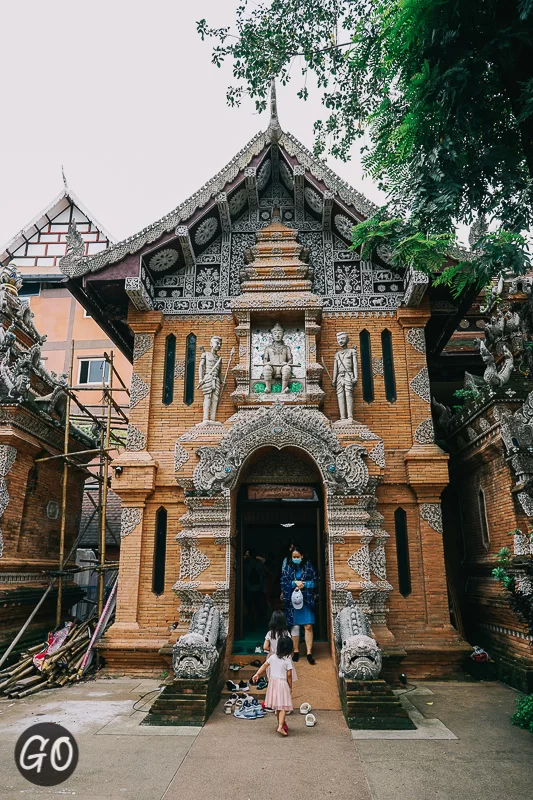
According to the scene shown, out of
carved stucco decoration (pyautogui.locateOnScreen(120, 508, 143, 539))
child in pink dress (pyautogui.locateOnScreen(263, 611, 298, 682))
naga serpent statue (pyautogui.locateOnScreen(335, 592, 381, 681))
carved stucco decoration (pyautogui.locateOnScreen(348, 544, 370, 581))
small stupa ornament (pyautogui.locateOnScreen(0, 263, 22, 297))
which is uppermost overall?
small stupa ornament (pyautogui.locateOnScreen(0, 263, 22, 297))

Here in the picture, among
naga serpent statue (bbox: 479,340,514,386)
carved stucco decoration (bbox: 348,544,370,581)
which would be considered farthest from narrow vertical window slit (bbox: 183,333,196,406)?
naga serpent statue (bbox: 479,340,514,386)

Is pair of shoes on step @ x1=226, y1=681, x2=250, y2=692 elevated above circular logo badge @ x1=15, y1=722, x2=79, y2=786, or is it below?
above

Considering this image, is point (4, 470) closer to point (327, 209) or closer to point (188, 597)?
point (188, 597)

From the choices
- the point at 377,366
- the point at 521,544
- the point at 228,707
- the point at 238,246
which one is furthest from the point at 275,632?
the point at 238,246

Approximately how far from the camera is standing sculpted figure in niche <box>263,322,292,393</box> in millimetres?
11648

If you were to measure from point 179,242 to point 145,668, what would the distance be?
27.9 feet

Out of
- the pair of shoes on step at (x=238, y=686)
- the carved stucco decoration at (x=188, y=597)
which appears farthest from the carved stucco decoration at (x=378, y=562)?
the carved stucco decoration at (x=188, y=597)

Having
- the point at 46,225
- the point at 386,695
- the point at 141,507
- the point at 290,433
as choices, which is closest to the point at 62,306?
the point at 46,225

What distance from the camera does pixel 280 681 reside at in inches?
278

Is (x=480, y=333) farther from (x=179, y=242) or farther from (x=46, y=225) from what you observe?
(x=46, y=225)

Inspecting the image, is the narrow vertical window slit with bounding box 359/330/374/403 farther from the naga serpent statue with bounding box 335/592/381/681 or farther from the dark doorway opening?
the naga serpent statue with bounding box 335/592/381/681

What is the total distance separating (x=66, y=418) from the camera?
43.0 feet

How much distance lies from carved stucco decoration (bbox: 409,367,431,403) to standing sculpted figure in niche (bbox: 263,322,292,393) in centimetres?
260

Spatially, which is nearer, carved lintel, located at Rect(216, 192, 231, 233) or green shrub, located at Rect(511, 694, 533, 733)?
green shrub, located at Rect(511, 694, 533, 733)
